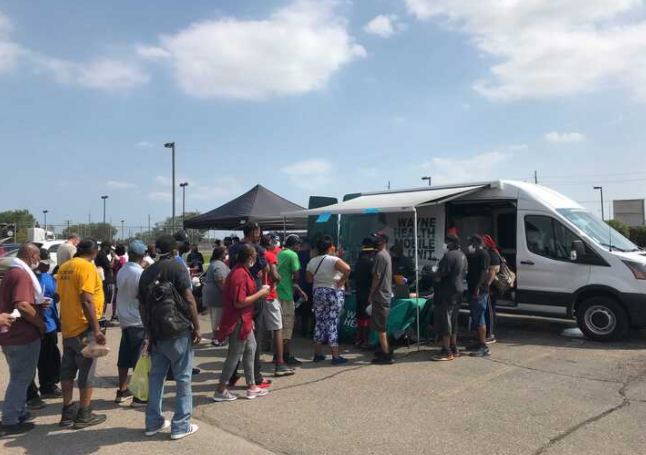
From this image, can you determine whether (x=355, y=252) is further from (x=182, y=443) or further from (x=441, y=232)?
(x=182, y=443)

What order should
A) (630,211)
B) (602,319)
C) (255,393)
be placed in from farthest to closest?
1. (630,211)
2. (602,319)
3. (255,393)

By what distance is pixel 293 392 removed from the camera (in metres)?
5.59

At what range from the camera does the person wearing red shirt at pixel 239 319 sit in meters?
5.14

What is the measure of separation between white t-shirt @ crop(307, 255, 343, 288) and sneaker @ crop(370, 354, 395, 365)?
3.88 feet

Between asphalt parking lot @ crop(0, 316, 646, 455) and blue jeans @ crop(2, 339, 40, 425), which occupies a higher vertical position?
blue jeans @ crop(2, 339, 40, 425)

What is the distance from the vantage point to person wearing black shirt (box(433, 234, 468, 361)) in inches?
272

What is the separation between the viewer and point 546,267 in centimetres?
828

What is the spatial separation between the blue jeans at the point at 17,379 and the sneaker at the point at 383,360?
4150 millimetres

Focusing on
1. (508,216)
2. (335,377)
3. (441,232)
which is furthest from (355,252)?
(335,377)

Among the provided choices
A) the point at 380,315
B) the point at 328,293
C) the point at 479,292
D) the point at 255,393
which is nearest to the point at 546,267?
the point at 479,292

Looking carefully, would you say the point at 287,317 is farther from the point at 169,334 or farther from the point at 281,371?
the point at 169,334

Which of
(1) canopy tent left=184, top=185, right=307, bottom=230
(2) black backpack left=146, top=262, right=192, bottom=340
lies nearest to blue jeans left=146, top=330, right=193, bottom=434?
(2) black backpack left=146, top=262, right=192, bottom=340

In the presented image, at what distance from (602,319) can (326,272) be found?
14.9 ft

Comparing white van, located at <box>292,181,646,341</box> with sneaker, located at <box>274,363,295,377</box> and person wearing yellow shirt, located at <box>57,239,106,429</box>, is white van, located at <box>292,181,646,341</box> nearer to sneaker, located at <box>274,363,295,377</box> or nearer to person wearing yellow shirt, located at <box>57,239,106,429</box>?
sneaker, located at <box>274,363,295,377</box>
